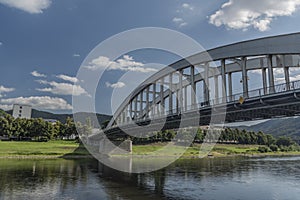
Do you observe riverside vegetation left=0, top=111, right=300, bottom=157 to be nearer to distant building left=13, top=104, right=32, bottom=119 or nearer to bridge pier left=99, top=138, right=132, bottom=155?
bridge pier left=99, top=138, right=132, bottom=155

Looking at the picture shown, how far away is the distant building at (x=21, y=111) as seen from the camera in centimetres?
11938

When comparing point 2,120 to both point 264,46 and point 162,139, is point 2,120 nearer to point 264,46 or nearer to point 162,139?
point 162,139

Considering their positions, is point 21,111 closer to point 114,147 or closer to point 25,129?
point 25,129

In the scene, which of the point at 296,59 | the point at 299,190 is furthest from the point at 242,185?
the point at 296,59

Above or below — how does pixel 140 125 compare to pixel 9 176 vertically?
above

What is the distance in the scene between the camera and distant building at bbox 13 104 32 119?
119 m

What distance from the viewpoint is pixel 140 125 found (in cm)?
3089

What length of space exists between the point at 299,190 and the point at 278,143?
231 ft

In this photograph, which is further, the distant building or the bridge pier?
the distant building

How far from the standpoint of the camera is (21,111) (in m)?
121

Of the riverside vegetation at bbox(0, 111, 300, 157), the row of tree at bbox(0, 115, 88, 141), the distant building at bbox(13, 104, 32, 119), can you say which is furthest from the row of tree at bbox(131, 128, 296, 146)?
the distant building at bbox(13, 104, 32, 119)

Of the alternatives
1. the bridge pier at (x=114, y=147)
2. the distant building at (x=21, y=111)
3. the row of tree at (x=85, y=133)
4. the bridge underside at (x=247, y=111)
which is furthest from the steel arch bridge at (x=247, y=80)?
the distant building at (x=21, y=111)

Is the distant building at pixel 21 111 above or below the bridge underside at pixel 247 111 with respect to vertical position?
above

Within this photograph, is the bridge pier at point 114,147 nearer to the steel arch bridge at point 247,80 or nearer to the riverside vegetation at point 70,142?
the riverside vegetation at point 70,142
